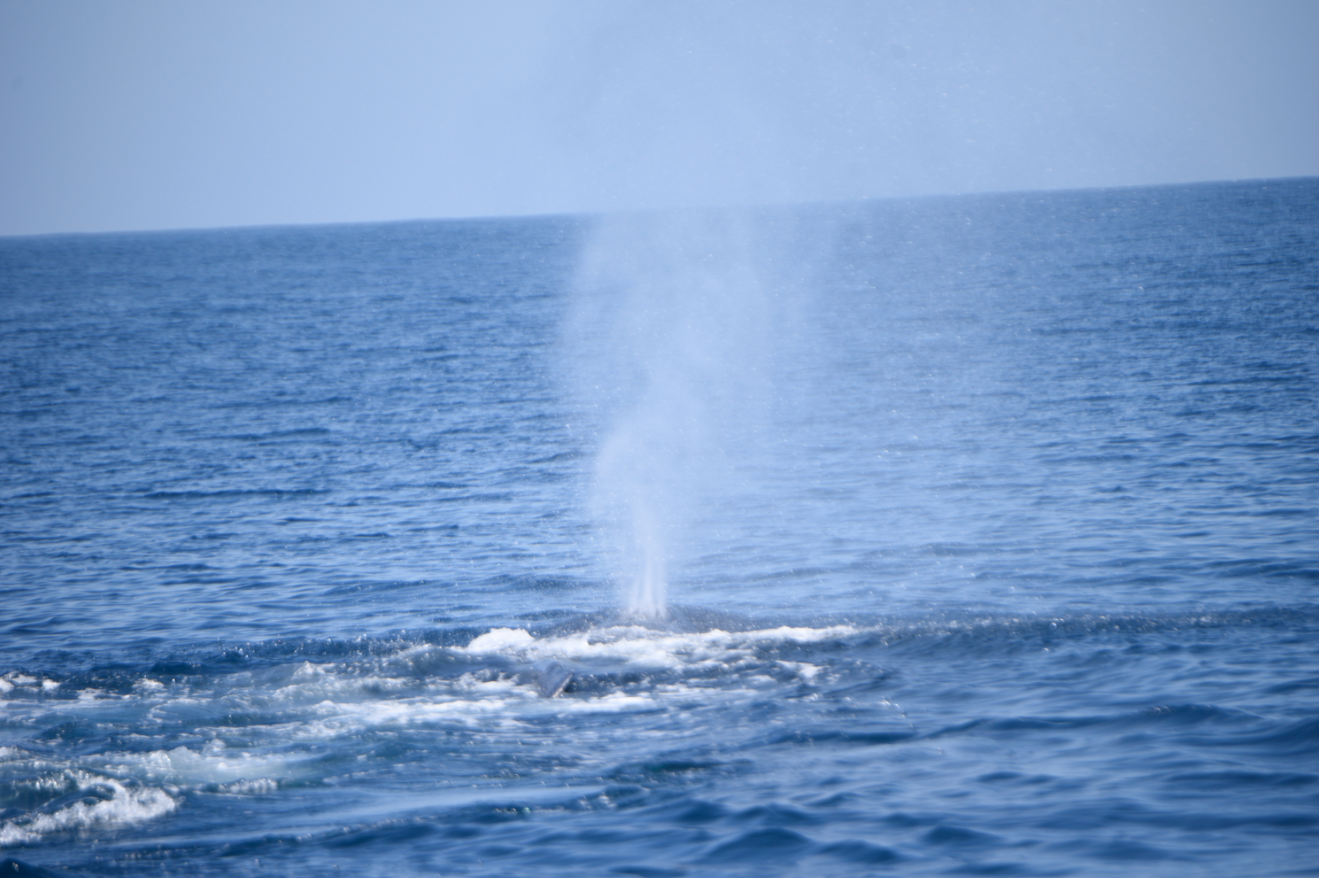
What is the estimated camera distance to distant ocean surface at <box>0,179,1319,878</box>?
520 inches

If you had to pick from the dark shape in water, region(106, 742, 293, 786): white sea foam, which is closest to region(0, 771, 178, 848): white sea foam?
region(106, 742, 293, 786): white sea foam

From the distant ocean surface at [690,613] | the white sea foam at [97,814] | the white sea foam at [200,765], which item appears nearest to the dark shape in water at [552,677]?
the distant ocean surface at [690,613]

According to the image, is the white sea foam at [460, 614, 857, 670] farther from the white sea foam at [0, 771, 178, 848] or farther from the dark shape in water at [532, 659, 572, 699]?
the white sea foam at [0, 771, 178, 848]

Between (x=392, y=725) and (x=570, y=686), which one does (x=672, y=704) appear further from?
(x=392, y=725)

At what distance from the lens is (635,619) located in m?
21.2

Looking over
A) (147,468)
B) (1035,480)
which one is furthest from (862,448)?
(147,468)

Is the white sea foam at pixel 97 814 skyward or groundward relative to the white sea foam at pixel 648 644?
groundward

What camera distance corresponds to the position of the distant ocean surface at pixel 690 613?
43.4 ft

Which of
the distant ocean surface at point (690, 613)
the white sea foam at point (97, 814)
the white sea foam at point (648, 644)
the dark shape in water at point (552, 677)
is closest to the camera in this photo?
the distant ocean surface at point (690, 613)

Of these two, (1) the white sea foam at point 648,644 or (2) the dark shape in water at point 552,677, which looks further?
(1) the white sea foam at point 648,644

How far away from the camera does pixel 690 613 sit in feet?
70.5

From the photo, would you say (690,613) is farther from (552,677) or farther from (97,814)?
(97,814)

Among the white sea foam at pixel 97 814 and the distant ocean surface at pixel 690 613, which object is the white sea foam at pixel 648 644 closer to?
the distant ocean surface at pixel 690 613

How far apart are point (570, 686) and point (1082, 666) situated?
783 cm
